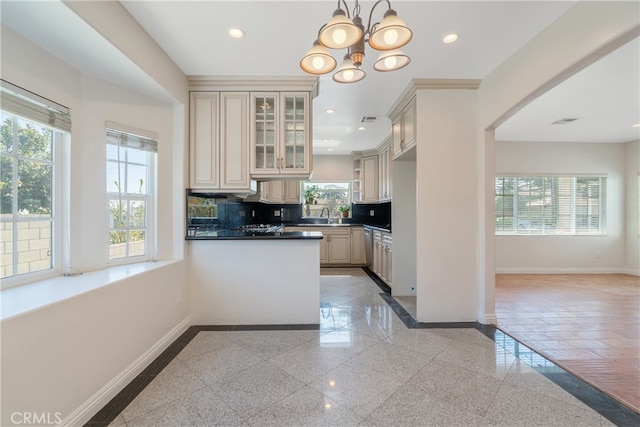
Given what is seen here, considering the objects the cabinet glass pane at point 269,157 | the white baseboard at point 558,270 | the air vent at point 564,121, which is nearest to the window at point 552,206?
the white baseboard at point 558,270

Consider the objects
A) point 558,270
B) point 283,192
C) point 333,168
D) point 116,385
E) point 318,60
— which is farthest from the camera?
point 333,168

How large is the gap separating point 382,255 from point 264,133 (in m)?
2.80

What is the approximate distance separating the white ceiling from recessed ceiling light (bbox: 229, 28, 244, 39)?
0.15 ft

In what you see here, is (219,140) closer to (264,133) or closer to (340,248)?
(264,133)

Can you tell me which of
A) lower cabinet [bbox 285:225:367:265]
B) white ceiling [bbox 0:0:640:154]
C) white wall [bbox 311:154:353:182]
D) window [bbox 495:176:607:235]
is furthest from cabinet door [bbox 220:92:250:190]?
window [bbox 495:176:607:235]

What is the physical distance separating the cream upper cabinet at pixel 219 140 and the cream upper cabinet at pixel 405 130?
1.84 m

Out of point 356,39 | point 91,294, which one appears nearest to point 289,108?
point 356,39

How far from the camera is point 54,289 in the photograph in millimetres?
1631

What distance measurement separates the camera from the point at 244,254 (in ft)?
9.39

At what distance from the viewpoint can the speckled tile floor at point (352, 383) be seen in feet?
5.22

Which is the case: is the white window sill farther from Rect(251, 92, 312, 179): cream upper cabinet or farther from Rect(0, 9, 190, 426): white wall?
Rect(251, 92, 312, 179): cream upper cabinet

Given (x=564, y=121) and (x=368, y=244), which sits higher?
(x=564, y=121)

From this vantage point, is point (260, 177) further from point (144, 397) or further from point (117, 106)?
point (144, 397)

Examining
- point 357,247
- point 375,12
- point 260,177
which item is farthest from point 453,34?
point 357,247
